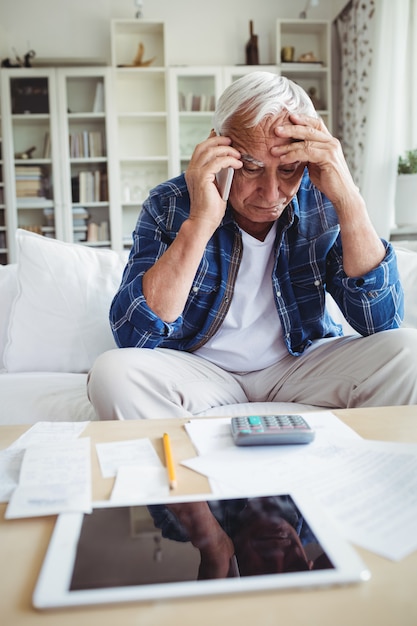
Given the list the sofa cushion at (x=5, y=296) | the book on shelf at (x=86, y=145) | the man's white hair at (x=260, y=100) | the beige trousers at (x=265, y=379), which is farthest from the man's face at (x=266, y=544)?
the book on shelf at (x=86, y=145)

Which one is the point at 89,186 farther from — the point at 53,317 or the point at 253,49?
the point at 53,317

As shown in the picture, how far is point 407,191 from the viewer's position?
10.3 ft

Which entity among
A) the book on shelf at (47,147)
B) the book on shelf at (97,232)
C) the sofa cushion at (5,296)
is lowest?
the sofa cushion at (5,296)

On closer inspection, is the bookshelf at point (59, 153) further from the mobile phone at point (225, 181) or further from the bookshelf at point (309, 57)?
the mobile phone at point (225, 181)

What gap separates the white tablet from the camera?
16.7 inches

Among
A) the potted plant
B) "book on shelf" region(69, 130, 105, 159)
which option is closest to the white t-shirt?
the potted plant

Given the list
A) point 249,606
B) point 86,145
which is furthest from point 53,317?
point 86,145

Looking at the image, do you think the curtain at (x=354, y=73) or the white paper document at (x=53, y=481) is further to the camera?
the curtain at (x=354, y=73)

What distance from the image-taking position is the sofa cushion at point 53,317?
5.02ft

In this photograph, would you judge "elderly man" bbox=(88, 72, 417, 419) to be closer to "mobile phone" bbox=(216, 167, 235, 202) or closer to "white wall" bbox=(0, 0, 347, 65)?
"mobile phone" bbox=(216, 167, 235, 202)

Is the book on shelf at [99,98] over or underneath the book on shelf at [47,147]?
over

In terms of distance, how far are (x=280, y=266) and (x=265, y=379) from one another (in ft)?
0.90

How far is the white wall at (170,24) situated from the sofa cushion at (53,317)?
325cm

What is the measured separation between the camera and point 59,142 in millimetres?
4137
